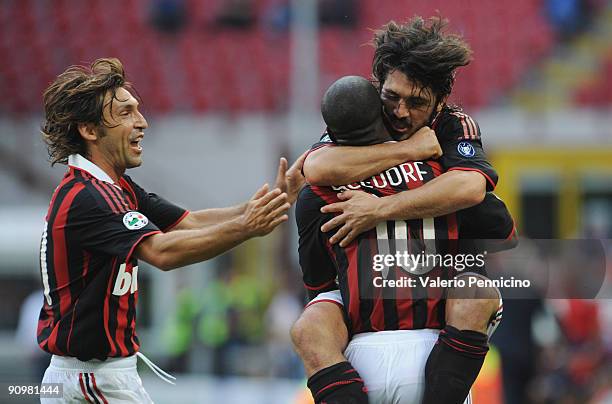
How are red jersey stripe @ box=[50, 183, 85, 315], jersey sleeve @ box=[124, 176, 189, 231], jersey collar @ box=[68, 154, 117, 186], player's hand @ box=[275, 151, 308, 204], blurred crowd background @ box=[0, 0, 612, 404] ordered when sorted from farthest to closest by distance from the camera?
blurred crowd background @ box=[0, 0, 612, 404] < jersey sleeve @ box=[124, 176, 189, 231] < player's hand @ box=[275, 151, 308, 204] < jersey collar @ box=[68, 154, 117, 186] < red jersey stripe @ box=[50, 183, 85, 315]

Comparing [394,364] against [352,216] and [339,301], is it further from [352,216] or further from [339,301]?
[352,216]

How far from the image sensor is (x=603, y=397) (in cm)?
865

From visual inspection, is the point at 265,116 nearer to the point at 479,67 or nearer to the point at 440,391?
the point at 479,67

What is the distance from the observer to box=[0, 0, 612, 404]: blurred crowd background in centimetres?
1098

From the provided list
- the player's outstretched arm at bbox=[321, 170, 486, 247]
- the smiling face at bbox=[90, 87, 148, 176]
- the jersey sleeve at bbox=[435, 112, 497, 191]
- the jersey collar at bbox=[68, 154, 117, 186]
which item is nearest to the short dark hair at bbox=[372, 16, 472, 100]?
the jersey sleeve at bbox=[435, 112, 497, 191]

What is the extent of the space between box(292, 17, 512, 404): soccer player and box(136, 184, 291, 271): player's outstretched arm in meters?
0.24

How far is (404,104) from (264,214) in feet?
2.11

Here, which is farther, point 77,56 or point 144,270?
point 77,56

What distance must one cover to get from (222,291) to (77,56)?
5454 mm

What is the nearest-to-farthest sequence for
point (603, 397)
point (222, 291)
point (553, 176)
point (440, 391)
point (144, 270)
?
point (440, 391) → point (603, 397) → point (222, 291) → point (144, 270) → point (553, 176)

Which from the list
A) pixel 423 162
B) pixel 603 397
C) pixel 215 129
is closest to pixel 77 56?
pixel 215 129

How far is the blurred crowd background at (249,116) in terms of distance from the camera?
36.0 ft

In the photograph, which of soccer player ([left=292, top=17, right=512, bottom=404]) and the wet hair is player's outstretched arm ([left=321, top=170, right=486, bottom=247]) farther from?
the wet hair

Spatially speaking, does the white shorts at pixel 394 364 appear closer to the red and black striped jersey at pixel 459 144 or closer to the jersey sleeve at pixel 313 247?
the jersey sleeve at pixel 313 247
